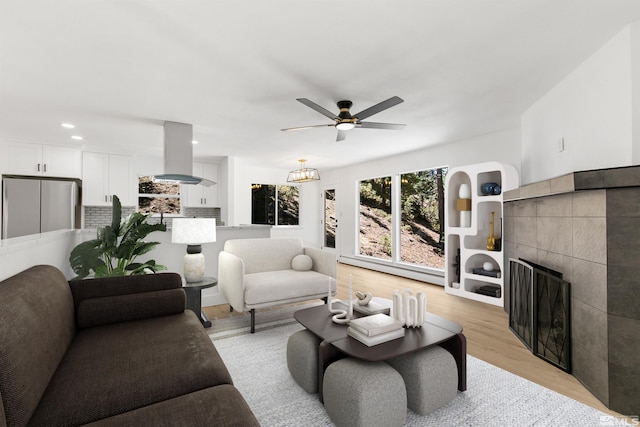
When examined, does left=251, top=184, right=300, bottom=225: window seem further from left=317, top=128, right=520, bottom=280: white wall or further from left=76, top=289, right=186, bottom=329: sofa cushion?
left=76, top=289, right=186, bottom=329: sofa cushion

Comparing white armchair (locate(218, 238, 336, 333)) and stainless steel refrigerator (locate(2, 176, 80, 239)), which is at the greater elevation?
stainless steel refrigerator (locate(2, 176, 80, 239))

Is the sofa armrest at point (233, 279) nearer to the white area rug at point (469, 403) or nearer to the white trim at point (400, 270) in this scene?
the white area rug at point (469, 403)

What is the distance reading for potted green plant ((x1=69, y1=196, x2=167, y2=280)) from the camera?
2600 mm

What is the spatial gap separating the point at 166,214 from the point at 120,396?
19.9ft

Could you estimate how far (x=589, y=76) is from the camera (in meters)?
2.39

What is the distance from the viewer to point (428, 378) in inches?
68.2

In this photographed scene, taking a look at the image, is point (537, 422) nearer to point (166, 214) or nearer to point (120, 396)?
point (120, 396)

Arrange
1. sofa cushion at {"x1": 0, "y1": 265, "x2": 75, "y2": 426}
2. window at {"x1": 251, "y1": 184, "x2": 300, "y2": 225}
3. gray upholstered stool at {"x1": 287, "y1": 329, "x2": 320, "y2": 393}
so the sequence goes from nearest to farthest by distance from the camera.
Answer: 1. sofa cushion at {"x1": 0, "y1": 265, "x2": 75, "y2": 426}
2. gray upholstered stool at {"x1": 287, "y1": 329, "x2": 320, "y2": 393}
3. window at {"x1": 251, "y1": 184, "x2": 300, "y2": 225}

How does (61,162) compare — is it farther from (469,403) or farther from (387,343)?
(469,403)

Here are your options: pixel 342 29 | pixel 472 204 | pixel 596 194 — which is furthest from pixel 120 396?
pixel 472 204

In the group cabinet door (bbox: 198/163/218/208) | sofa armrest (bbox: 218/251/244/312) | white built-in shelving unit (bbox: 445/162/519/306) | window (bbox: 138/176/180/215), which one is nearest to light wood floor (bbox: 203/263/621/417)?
white built-in shelving unit (bbox: 445/162/519/306)

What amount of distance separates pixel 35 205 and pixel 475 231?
6.68m

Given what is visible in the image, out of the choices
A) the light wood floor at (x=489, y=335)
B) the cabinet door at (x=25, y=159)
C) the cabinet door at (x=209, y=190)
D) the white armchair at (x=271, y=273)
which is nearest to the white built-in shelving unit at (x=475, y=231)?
the light wood floor at (x=489, y=335)

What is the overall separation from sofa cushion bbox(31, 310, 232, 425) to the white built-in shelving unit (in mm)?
3666
